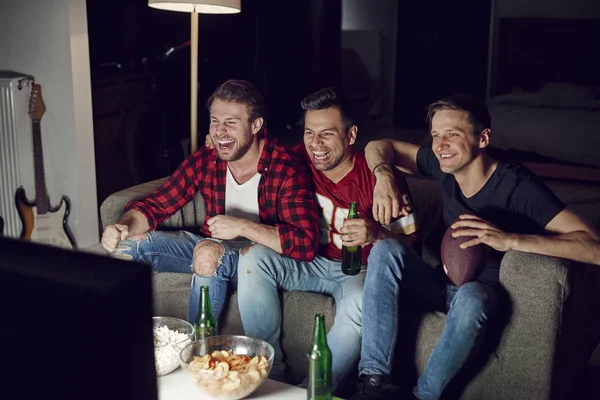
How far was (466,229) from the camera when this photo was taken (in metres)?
2.06

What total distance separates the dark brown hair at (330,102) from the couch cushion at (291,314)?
0.59 metres

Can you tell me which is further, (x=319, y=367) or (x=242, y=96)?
(x=242, y=96)

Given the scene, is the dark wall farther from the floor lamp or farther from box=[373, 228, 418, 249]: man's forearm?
box=[373, 228, 418, 249]: man's forearm

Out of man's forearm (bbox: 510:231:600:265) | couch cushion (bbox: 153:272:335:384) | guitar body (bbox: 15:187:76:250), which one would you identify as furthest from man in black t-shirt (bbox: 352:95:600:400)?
guitar body (bbox: 15:187:76:250)

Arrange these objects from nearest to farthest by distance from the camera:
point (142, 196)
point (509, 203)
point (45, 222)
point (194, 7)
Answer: point (509, 203) → point (142, 196) → point (194, 7) → point (45, 222)

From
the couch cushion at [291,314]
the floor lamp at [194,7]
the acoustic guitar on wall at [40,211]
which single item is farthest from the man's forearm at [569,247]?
the acoustic guitar on wall at [40,211]

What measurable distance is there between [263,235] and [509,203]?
0.75 metres

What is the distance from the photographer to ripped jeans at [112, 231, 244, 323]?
2.37m

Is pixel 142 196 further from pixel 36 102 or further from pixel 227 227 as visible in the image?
pixel 36 102

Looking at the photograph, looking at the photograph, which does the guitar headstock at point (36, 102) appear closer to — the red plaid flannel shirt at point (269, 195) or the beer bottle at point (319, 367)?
the red plaid flannel shirt at point (269, 195)

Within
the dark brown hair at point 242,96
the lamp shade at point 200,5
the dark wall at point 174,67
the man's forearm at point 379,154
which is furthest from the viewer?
the dark wall at point 174,67

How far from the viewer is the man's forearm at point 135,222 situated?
248cm

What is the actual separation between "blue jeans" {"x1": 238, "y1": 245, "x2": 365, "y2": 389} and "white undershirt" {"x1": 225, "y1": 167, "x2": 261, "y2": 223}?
0.79ft

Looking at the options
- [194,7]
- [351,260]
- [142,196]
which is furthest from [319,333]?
[194,7]
